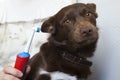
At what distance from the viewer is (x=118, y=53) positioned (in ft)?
4.57

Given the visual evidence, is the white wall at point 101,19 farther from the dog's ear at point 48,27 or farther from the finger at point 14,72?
the finger at point 14,72

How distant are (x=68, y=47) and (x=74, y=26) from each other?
9cm

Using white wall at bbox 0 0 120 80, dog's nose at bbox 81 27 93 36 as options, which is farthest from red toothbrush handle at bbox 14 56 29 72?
white wall at bbox 0 0 120 80

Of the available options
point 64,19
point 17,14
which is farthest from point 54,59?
point 17,14

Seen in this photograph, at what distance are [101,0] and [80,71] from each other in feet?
1.41

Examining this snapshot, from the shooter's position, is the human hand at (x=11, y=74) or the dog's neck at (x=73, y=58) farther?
the dog's neck at (x=73, y=58)

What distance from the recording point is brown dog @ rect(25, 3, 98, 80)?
1303mm

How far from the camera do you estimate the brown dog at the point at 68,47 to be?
4.27 ft

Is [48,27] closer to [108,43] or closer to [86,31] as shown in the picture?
[86,31]

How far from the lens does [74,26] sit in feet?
4.38

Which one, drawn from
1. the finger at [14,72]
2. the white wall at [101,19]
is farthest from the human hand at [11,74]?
the white wall at [101,19]

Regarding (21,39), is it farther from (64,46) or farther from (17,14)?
(64,46)

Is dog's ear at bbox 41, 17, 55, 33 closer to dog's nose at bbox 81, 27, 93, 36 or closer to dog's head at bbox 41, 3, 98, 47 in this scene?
dog's head at bbox 41, 3, 98, 47

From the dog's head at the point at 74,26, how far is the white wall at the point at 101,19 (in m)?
0.11
